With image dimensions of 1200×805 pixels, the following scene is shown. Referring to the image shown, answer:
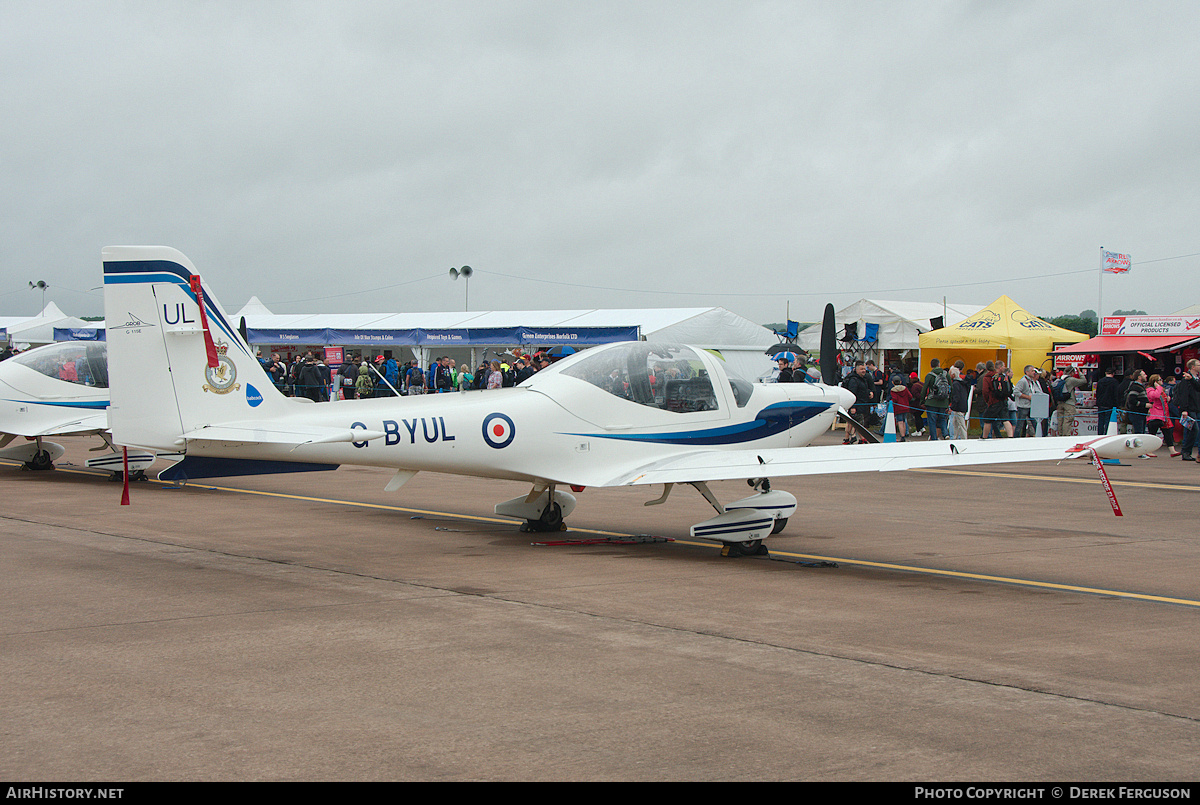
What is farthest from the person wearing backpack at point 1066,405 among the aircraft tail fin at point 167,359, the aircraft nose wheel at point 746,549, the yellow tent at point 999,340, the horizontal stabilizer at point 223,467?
the aircraft tail fin at point 167,359

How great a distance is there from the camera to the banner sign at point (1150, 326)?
23.6m

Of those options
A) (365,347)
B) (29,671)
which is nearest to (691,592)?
(29,671)

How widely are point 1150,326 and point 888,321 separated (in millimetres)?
8250

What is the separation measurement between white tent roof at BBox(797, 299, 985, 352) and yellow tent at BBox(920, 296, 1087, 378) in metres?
3.64

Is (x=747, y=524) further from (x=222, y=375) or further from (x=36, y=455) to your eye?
(x=36, y=455)

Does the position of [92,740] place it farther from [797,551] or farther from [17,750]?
[797,551]

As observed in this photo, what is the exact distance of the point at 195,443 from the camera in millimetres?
9266

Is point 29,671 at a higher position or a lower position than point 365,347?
lower

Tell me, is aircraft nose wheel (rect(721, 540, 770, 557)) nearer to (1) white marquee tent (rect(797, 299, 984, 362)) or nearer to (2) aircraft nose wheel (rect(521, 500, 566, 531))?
(2) aircraft nose wheel (rect(521, 500, 566, 531))

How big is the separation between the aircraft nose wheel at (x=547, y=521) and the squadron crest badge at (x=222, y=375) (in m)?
3.50

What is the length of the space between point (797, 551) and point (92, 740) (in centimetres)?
717

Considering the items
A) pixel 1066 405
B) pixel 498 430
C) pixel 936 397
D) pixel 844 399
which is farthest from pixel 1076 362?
pixel 498 430

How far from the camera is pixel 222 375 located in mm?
9609

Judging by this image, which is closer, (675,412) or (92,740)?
(92,740)
